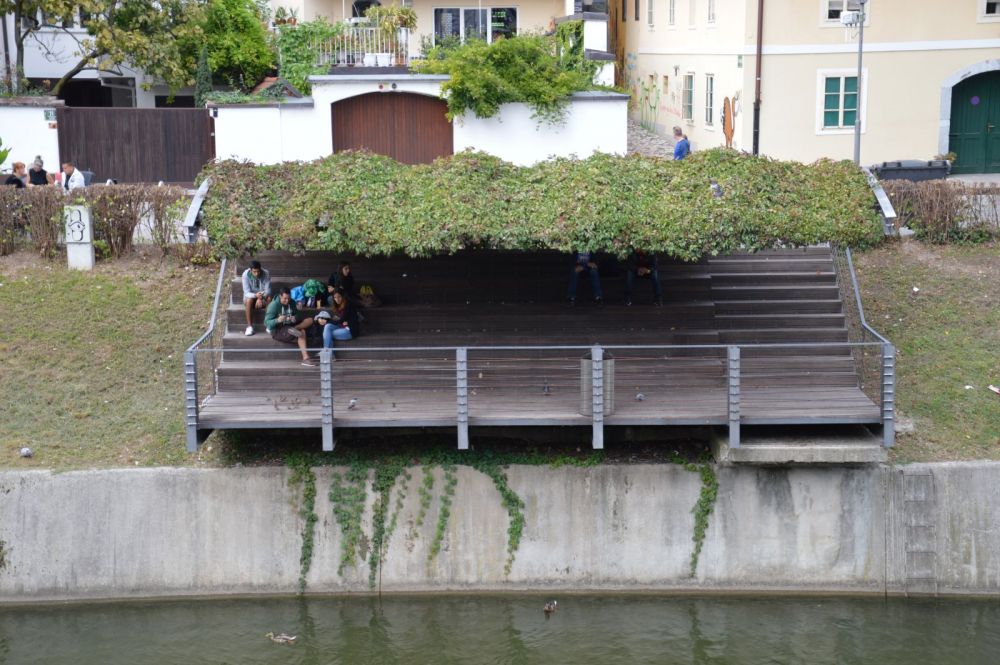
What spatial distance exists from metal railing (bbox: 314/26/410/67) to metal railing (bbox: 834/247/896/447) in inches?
438

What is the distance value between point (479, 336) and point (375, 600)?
4157mm

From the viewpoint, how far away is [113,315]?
69.3ft

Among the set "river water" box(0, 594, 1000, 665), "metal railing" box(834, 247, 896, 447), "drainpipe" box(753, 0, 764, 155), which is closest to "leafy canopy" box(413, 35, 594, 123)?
"drainpipe" box(753, 0, 764, 155)

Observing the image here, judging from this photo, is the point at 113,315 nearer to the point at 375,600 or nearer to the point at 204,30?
the point at 375,600

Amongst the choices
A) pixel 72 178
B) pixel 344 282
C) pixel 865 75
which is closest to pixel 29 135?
pixel 72 178

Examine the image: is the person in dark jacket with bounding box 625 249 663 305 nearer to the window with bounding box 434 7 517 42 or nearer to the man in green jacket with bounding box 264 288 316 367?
the man in green jacket with bounding box 264 288 316 367

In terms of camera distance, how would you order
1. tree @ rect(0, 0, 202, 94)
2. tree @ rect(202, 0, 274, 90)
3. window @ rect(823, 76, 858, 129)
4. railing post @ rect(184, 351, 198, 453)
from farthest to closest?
tree @ rect(202, 0, 274, 90)
window @ rect(823, 76, 858, 129)
tree @ rect(0, 0, 202, 94)
railing post @ rect(184, 351, 198, 453)

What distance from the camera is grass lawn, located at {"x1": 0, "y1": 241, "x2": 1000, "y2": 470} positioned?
17.8m

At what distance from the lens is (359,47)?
28.0 metres

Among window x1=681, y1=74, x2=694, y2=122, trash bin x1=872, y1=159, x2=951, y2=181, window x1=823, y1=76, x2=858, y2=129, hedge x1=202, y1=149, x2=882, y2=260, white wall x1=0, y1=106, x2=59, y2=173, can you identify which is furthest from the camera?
window x1=681, y1=74, x2=694, y2=122

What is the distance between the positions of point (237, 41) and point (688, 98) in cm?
1094

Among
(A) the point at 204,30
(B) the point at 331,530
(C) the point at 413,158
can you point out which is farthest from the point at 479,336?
(A) the point at 204,30

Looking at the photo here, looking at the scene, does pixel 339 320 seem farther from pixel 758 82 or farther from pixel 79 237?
pixel 758 82

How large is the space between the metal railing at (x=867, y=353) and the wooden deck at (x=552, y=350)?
0.34 ft
